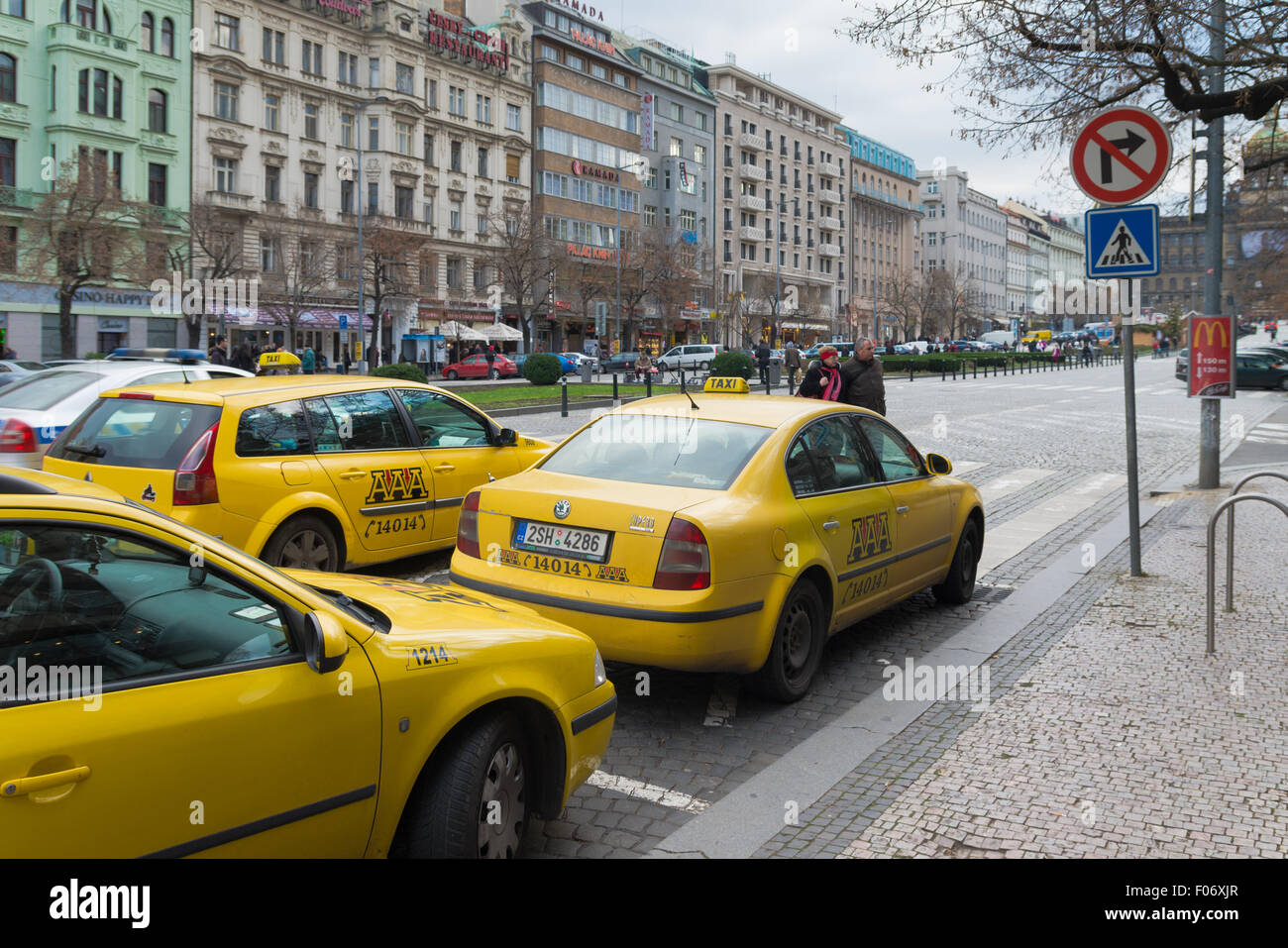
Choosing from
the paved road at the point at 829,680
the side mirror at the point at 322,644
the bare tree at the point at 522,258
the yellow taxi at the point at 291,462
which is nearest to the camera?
the side mirror at the point at 322,644

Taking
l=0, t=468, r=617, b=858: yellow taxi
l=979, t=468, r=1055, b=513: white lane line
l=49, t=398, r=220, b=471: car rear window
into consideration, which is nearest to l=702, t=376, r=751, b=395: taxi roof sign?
l=49, t=398, r=220, b=471: car rear window

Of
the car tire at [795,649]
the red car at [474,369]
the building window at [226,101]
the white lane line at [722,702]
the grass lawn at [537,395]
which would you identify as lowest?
the white lane line at [722,702]

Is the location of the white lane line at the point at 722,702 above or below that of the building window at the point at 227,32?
below

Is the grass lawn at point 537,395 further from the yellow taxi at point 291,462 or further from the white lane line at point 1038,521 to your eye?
the yellow taxi at point 291,462

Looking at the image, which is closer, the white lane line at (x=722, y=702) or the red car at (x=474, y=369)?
the white lane line at (x=722, y=702)

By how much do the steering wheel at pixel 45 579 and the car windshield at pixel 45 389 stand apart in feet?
27.5

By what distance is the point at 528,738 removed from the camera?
381 cm

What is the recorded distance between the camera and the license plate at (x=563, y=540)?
18.0 ft

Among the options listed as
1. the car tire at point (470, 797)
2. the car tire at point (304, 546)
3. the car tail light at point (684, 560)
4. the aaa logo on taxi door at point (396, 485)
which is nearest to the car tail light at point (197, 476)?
the car tire at point (304, 546)

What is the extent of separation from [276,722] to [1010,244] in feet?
562

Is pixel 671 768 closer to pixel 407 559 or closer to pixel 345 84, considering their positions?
pixel 407 559

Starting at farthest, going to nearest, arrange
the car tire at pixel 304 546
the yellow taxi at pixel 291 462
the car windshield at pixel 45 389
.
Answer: the car windshield at pixel 45 389
the car tire at pixel 304 546
the yellow taxi at pixel 291 462

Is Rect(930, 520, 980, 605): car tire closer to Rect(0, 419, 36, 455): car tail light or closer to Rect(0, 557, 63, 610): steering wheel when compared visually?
Rect(0, 557, 63, 610): steering wheel

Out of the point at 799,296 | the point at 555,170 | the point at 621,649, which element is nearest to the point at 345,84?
the point at 555,170
